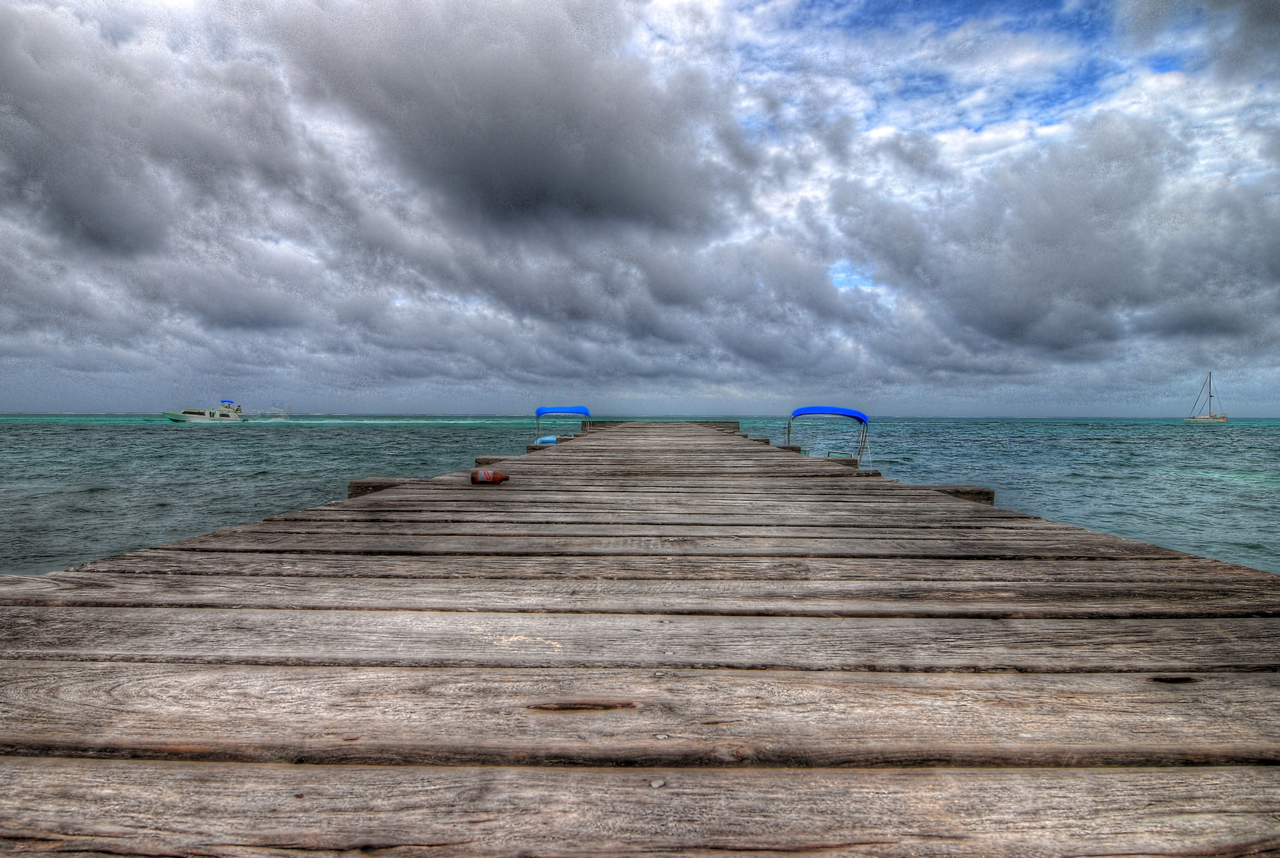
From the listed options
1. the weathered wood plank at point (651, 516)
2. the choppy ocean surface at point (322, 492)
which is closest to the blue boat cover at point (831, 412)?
the choppy ocean surface at point (322, 492)

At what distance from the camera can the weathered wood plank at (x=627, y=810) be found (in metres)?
0.83

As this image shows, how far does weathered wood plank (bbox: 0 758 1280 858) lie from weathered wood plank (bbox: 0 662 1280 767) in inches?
1.5

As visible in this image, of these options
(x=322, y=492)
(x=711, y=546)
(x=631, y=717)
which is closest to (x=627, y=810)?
(x=631, y=717)

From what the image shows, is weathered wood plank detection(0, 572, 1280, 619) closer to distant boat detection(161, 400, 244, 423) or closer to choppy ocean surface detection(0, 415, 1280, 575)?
choppy ocean surface detection(0, 415, 1280, 575)

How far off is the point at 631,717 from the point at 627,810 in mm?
248

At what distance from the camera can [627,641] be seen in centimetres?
155

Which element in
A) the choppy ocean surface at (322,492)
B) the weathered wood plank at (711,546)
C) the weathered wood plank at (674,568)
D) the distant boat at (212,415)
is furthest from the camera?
the distant boat at (212,415)

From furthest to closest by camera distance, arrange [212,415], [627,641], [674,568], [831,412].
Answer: [212,415], [831,412], [674,568], [627,641]

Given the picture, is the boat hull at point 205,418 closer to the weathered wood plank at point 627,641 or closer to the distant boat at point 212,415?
the distant boat at point 212,415

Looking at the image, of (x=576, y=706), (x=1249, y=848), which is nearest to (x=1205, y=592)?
(x=1249, y=848)

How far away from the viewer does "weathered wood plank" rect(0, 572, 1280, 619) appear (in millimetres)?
1789

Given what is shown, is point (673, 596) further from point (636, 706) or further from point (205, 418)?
point (205, 418)

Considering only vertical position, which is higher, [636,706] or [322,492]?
[636,706]

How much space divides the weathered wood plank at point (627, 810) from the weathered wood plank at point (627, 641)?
409 mm
